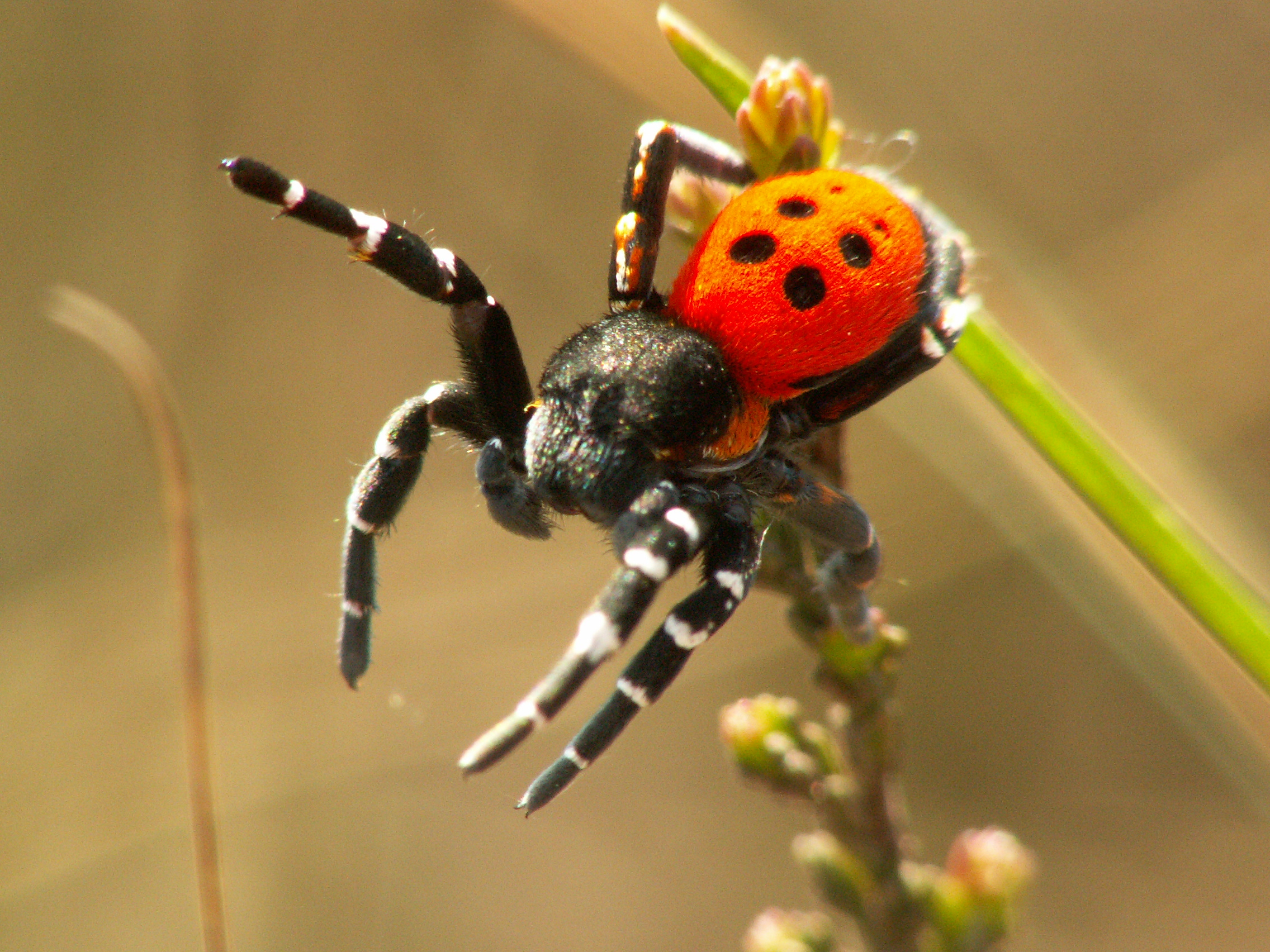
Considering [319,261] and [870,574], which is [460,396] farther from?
[319,261]

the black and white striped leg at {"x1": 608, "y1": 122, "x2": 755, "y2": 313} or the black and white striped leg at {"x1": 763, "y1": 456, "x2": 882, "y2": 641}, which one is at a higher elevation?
the black and white striped leg at {"x1": 608, "y1": 122, "x2": 755, "y2": 313}

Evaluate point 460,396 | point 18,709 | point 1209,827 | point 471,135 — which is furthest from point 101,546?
point 1209,827

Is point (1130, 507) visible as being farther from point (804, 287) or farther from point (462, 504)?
point (462, 504)

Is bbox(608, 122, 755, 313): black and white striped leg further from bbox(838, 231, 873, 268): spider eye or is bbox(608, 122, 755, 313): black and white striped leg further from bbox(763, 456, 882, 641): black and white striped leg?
bbox(763, 456, 882, 641): black and white striped leg

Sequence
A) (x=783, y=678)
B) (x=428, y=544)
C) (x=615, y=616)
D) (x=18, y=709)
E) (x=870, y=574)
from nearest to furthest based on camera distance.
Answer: (x=615, y=616) < (x=870, y=574) < (x=18, y=709) < (x=428, y=544) < (x=783, y=678)

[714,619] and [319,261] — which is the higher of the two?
[714,619]

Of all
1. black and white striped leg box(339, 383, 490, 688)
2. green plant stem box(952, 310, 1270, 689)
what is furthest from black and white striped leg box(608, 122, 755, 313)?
green plant stem box(952, 310, 1270, 689)
